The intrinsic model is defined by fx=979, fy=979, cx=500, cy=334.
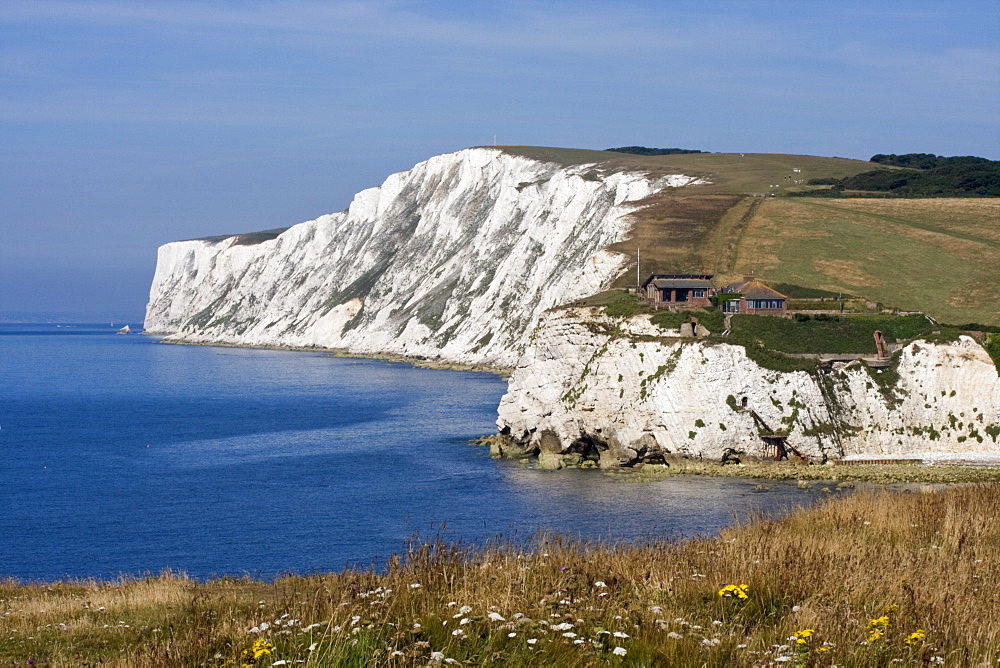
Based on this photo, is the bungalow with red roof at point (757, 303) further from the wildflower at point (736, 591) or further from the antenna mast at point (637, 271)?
the wildflower at point (736, 591)

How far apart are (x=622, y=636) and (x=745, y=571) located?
2752 mm

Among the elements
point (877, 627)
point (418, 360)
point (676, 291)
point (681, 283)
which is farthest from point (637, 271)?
point (877, 627)

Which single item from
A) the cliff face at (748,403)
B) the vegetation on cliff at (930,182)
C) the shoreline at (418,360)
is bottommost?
the shoreline at (418,360)

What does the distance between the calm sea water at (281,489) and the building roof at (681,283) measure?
1712 centimetres

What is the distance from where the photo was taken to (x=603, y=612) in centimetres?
1012

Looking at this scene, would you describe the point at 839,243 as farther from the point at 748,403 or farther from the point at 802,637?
the point at 802,637

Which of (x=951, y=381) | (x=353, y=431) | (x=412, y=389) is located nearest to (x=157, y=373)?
(x=412, y=389)

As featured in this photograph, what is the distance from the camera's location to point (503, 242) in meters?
155

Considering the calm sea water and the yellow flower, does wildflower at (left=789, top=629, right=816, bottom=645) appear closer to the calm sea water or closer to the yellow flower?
the yellow flower

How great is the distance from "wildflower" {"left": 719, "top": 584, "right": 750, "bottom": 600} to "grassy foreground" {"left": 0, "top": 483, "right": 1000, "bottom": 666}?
2.0 inches

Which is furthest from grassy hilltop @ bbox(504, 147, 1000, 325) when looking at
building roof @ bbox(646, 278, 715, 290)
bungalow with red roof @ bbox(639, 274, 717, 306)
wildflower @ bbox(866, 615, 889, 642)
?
wildflower @ bbox(866, 615, 889, 642)

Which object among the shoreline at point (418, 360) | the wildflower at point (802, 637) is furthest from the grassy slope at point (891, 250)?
the wildflower at point (802, 637)

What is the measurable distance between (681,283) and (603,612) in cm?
6191

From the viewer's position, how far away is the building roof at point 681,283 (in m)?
69.6
